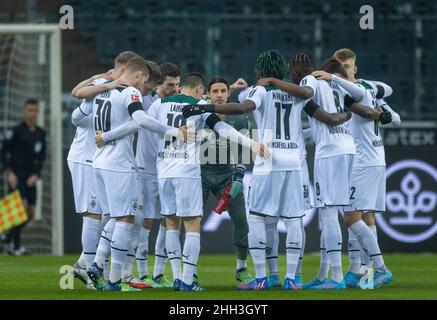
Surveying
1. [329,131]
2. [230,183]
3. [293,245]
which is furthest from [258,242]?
[230,183]

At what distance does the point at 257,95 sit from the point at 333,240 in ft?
5.11

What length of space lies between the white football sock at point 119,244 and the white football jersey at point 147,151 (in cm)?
111

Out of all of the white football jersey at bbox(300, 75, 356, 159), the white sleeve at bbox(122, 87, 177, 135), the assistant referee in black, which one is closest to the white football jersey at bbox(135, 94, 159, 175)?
the white sleeve at bbox(122, 87, 177, 135)

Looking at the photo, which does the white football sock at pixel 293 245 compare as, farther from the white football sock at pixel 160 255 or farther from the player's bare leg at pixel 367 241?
the white football sock at pixel 160 255

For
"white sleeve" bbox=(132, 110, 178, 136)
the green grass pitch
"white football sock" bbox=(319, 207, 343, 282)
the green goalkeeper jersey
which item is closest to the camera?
the green grass pitch

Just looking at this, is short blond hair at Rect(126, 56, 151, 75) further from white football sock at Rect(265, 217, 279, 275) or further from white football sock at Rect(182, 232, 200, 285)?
white football sock at Rect(265, 217, 279, 275)

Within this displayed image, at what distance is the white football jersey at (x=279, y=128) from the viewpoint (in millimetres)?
10820

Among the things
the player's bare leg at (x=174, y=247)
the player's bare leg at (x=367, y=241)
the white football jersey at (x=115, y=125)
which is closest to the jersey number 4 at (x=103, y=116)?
the white football jersey at (x=115, y=125)

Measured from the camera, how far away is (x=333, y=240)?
10.9 meters

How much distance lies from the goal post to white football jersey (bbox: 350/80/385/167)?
6.66 meters

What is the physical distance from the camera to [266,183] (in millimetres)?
10859

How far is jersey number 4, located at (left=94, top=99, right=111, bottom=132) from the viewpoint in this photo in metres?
10.8

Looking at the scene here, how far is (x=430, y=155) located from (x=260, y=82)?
294 inches

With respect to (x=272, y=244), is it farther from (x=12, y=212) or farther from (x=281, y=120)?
(x=12, y=212)
